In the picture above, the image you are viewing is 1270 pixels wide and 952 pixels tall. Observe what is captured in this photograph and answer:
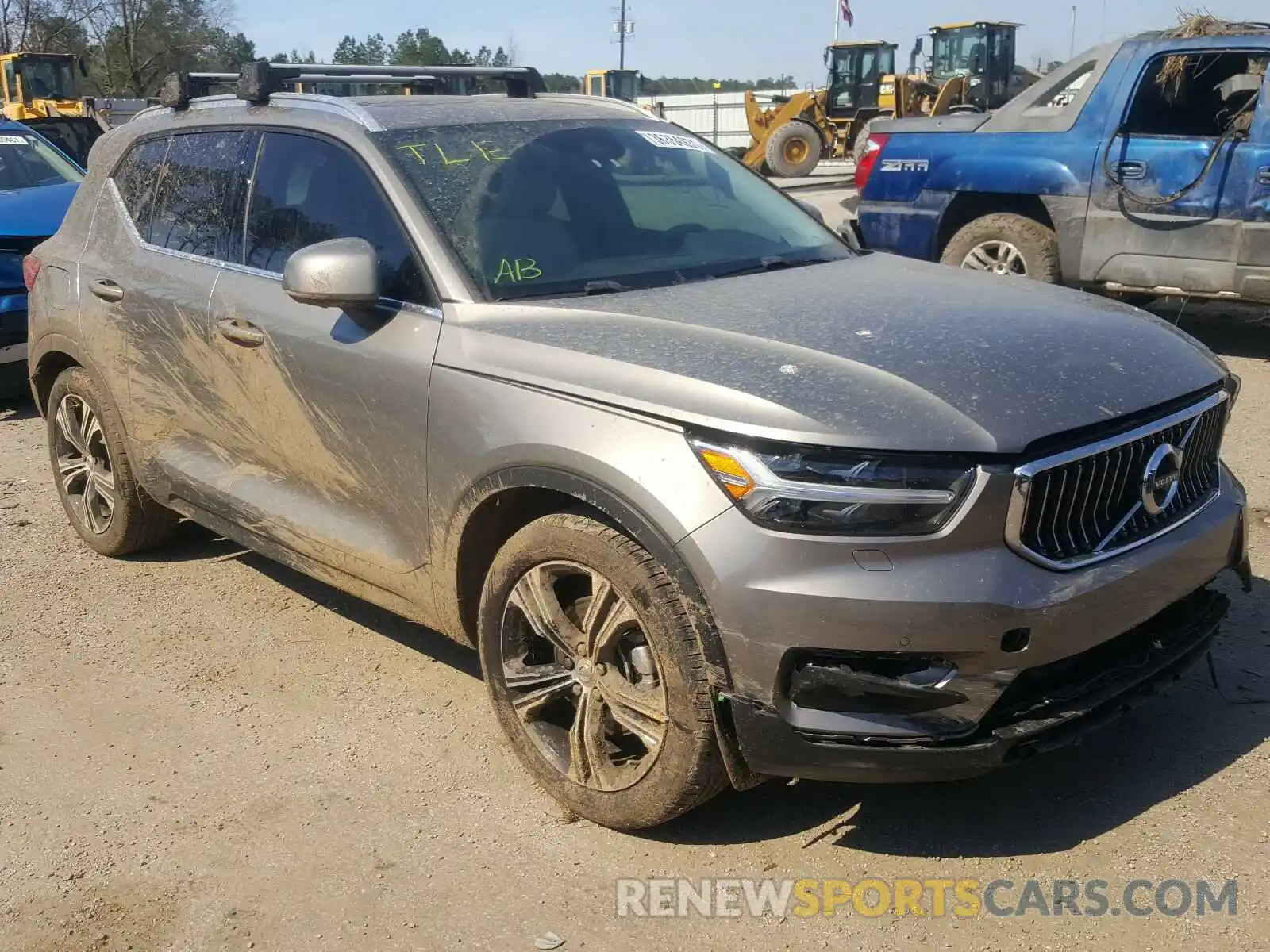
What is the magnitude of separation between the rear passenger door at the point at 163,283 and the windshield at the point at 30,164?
5218 millimetres

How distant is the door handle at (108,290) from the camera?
4.80 metres

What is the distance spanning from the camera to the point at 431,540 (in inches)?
140

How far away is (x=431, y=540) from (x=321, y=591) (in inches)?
66.4

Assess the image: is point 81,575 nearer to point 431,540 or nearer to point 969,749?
point 431,540

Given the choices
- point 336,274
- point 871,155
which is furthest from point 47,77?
point 336,274

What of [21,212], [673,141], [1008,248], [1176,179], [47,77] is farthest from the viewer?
[47,77]

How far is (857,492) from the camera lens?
8.79 feet

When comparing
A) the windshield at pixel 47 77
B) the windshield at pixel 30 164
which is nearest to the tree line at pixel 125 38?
the windshield at pixel 47 77

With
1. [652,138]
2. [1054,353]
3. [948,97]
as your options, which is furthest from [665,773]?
[948,97]

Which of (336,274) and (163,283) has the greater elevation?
(336,274)

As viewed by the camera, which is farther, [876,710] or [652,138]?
[652,138]

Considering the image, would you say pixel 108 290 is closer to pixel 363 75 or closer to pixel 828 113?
pixel 363 75

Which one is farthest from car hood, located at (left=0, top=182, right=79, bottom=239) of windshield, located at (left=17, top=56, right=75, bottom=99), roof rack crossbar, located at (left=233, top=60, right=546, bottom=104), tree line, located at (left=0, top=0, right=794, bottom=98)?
tree line, located at (left=0, top=0, right=794, bottom=98)

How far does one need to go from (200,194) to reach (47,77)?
3048 centimetres
